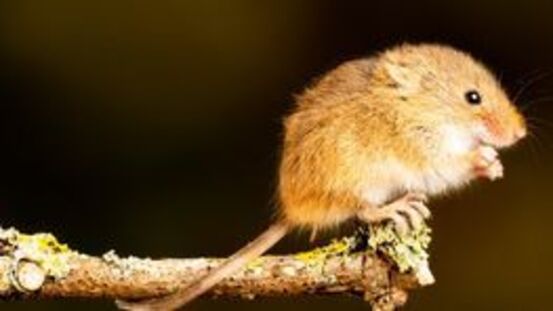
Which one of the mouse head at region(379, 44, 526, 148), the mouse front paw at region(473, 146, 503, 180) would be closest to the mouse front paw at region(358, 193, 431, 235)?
the mouse front paw at region(473, 146, 503, 180)

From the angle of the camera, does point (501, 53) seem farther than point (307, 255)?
Yes

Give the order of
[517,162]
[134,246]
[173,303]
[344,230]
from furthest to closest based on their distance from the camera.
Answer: [517,162] < [134,246] < [344,230] < [173,303]

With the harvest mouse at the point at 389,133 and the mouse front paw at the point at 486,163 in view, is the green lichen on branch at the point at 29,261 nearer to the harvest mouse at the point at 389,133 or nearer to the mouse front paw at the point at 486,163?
the harvest mouse at the point at 389,133

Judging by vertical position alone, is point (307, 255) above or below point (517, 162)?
below

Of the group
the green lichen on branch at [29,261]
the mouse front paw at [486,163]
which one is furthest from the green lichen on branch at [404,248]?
the green lichen on branch at [29,261]

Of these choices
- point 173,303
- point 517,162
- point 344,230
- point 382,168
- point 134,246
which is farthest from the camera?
point 517,162

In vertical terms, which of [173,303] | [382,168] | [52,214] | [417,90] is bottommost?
[173,303]

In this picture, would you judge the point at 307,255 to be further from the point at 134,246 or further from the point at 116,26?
the point at 116,26

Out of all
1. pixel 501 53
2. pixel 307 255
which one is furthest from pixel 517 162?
pixel 307 255
